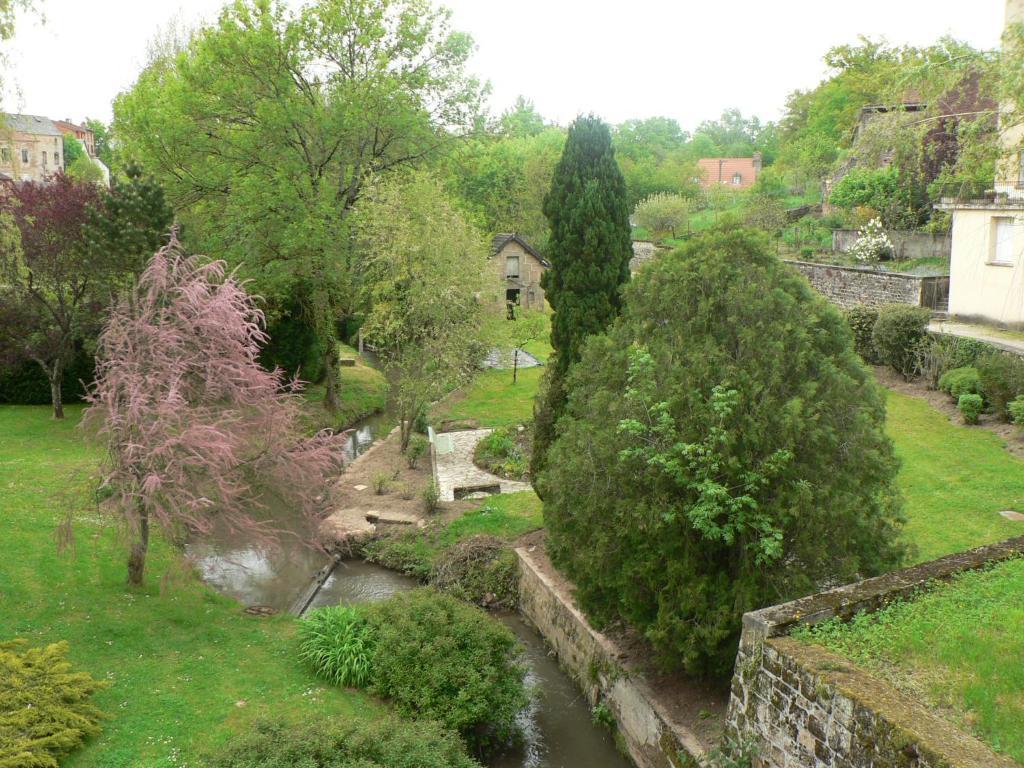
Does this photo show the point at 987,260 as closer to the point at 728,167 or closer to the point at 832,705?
the point at 832,705

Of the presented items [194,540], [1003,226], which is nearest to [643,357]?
[194,540]

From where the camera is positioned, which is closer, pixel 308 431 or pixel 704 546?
pixel 704 546

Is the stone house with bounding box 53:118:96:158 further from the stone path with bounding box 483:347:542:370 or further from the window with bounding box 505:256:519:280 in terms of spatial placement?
the stone path with bounding box 483:347:542:370

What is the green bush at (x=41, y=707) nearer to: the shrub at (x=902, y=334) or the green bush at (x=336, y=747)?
the green bush at (x=336, y=747)

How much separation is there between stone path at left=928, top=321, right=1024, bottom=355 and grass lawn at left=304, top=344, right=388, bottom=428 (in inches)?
681

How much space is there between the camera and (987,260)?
24.2m

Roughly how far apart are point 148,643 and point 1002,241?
80.1 feet

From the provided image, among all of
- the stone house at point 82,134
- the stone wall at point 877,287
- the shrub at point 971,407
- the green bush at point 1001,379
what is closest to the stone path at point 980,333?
the green bush at point 1001,379

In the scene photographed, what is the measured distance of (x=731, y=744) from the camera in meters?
7.61

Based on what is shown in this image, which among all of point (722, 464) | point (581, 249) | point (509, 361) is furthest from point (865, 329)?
point (722, 464)

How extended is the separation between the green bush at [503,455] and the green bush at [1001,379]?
36.0 ft

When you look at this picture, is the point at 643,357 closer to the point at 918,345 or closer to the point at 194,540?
the point at 194,540

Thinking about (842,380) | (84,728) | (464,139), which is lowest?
(84,728)

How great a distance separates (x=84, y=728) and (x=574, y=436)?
20.9ft
